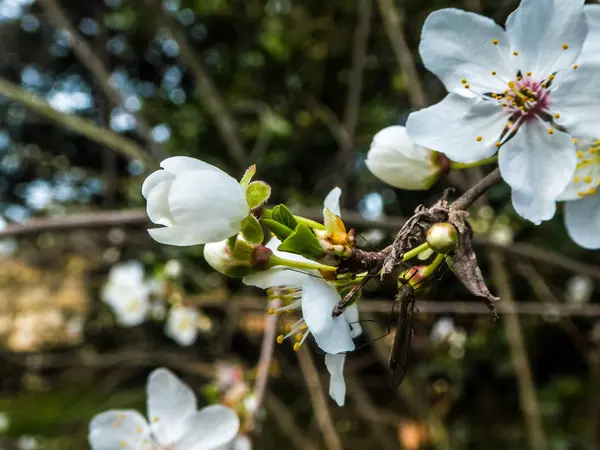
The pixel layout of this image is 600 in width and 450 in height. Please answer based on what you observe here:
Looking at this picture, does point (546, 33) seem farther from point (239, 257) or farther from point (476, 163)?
point (239, 257)

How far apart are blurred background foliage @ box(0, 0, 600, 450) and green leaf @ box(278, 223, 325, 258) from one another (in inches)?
25.6

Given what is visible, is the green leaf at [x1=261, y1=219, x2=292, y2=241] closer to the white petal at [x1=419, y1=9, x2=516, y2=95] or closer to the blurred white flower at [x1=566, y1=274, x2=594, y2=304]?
the white petal at [x1=419, y1=9, x2=516, y2=95]

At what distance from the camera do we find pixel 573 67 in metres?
0.49

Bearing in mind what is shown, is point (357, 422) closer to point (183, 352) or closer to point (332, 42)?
point (183, 352)

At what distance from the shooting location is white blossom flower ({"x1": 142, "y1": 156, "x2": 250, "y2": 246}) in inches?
15.5

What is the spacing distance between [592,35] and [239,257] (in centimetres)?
37

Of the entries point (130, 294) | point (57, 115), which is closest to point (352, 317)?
point (57, 115)

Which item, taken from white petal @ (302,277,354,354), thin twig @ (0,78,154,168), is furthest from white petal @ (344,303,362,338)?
thin twig @ (0,78,154,168)

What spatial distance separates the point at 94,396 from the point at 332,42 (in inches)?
100.0

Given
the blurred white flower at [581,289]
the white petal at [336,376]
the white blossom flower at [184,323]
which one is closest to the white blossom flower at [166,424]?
the white petal at [336,376]

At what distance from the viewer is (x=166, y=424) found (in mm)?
832

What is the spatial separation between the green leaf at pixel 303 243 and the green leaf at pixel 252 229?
33mm

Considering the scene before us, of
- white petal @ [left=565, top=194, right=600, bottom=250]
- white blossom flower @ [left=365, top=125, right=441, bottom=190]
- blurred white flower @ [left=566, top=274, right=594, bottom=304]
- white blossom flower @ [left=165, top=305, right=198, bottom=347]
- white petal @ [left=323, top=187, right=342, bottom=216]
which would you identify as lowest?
white petal @ [left=565, top=194, right=600, bottom=250]

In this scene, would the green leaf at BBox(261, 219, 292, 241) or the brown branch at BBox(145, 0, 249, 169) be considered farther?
the brown branch at BBox(145, 0, 249, 169)
